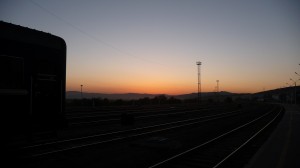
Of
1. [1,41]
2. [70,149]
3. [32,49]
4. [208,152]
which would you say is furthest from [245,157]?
[1,41]

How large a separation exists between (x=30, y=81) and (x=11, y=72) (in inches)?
23.3

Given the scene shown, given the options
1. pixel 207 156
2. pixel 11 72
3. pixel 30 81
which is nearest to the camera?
pixel 11 72

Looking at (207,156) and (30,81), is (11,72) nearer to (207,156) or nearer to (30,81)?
(30,81)

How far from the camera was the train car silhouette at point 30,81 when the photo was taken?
789cm

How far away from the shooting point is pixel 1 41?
7812mm

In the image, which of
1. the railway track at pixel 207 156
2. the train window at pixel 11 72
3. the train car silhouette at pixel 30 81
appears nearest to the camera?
the train window at pixel 11 72

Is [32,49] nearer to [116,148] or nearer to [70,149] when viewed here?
[70,149]

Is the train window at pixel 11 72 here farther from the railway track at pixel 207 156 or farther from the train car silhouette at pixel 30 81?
the railway track at pixel 207 156

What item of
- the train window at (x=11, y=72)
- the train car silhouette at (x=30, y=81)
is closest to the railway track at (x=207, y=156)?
the train car silhouette at (x=30, y=81)

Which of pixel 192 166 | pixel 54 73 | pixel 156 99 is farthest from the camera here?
pixel 156 99

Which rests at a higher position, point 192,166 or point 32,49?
point 32,49

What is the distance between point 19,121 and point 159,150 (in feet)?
21.9

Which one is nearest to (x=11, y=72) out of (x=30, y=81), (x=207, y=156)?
(x=30, y=81)

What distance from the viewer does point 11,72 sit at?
26.0ft
